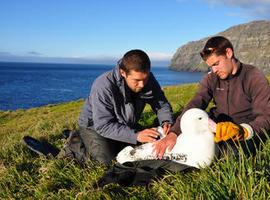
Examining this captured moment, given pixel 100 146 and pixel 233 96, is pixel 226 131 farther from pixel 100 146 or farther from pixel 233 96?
pixel 100 146

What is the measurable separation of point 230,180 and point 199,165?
3.38ft

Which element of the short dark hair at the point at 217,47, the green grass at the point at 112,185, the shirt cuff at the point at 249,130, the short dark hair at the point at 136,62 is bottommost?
the green grass at the point at 112,185

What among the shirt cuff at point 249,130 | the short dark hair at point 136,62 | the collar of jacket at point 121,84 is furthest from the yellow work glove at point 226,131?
the collar of jacket at point 121,84

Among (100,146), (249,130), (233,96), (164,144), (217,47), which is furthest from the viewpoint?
(100,146)

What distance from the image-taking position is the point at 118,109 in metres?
7.09

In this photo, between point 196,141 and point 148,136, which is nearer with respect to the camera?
point 196,141

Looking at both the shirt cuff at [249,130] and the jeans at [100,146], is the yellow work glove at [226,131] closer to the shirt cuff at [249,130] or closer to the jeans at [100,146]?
the shirt cuff at [249,130]

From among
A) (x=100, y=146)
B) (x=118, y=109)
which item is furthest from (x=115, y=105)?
(x=100, y=146)

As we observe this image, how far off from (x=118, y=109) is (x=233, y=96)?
177 cm

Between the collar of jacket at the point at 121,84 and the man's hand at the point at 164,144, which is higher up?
the collar of jacket at the point at 121,84

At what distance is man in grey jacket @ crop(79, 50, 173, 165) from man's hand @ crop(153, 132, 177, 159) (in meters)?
0.26

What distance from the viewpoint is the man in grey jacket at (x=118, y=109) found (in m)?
6.43

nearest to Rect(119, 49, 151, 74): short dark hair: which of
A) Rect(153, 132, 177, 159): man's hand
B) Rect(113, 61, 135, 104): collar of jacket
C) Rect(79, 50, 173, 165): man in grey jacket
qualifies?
Rect(79, 50, 173, 165): man in grey jacket

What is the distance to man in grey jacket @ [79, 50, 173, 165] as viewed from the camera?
21.1ft
